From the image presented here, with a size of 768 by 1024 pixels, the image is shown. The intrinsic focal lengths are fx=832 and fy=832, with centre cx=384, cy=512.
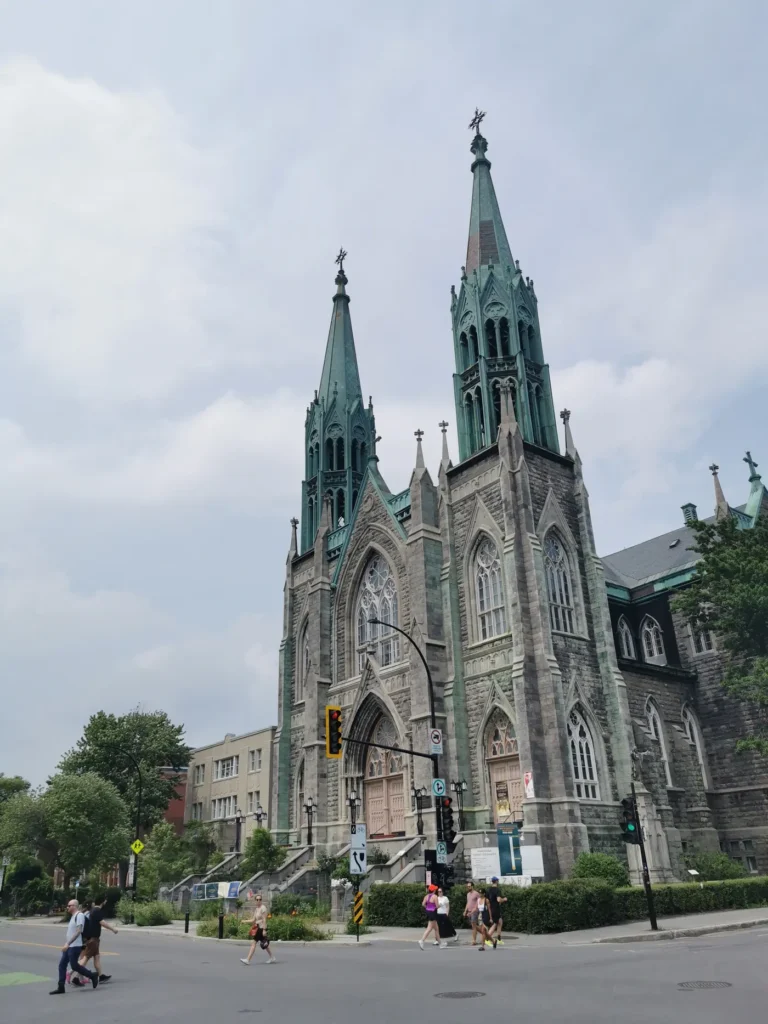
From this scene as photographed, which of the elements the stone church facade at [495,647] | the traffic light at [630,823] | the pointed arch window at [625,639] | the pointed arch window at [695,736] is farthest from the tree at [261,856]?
the pointed arch window at [695,736]

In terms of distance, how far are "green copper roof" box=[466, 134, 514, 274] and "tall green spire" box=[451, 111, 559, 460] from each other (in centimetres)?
5

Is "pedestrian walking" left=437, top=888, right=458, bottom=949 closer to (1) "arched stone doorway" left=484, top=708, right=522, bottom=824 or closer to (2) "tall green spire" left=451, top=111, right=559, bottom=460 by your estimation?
(1) "arched stone doorway" left=484, top=708, right=522, bottom=824

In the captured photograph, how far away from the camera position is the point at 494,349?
3916 centimetres

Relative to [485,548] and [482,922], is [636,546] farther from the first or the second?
[482,922]

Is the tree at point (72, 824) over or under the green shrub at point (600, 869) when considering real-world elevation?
over

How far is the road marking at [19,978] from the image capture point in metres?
15.6

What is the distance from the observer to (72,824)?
46000mm

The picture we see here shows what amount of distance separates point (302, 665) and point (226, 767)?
1923 cm

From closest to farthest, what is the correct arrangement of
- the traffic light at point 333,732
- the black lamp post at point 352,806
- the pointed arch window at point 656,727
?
1. the traffic light at point 333,732
2. the black lamp post at point 352,806
3. the pointed arch window at point 656,727

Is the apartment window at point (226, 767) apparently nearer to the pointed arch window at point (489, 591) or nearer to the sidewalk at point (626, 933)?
the pointed arch window at point (489, 591)

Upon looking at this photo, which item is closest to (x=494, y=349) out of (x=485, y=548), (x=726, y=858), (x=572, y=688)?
(x=485, y=548)

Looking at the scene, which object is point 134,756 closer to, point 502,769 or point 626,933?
point 502,769

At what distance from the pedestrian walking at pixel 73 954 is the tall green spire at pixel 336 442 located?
31653 mm

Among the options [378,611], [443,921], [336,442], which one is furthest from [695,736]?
[336,442]
